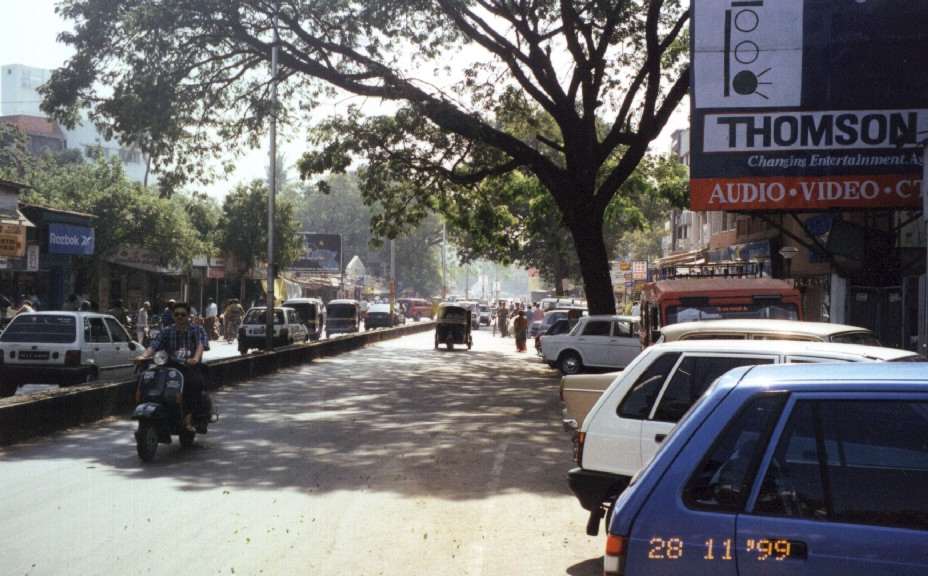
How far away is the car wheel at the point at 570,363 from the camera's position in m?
25.0

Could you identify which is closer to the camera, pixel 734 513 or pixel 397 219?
pixel 734 513

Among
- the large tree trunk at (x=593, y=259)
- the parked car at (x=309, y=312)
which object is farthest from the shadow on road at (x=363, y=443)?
the parked car at (x=309, y=312)

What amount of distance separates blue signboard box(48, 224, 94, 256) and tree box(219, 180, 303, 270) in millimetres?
21924

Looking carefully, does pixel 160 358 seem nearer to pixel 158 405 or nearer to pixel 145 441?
pixel 158 405

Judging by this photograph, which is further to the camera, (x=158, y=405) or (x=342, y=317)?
(x=342, y=317)

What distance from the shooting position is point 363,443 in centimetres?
1241

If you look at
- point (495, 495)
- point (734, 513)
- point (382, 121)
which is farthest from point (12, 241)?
point (734, 513)

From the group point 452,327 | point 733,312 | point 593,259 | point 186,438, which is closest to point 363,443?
point 186,438

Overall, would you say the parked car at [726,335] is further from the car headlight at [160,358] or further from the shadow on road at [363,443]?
the car headlight at [160,358]

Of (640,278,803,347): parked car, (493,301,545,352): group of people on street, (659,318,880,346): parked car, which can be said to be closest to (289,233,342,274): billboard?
(493,301,545,352): group of people on street

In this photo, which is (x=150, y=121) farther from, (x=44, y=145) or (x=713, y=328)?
(x=44, y=145)

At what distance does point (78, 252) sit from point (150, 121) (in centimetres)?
1286

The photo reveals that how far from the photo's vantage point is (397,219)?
3069cm

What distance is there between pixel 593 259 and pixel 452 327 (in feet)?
48.4
